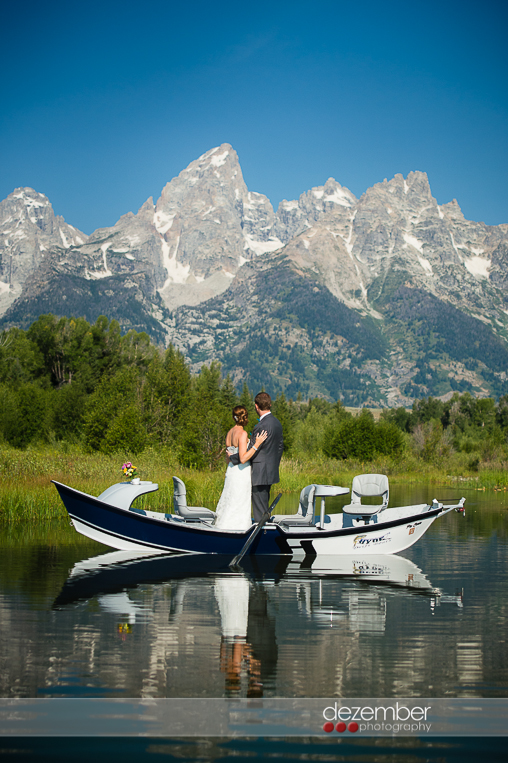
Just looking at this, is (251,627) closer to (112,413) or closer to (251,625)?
(251,625)

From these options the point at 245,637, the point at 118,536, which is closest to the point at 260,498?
the point at 118,536

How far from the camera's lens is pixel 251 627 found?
8.02 meters

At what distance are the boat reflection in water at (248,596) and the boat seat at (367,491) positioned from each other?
956mm

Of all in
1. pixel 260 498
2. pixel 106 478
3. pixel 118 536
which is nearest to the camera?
pixel 260 498

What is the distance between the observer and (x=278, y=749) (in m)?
4.81

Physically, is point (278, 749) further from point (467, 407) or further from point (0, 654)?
point (467, 407)

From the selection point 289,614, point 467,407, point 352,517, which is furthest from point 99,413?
point 467,407

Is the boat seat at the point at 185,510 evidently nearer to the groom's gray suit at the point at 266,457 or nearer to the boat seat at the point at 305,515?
the boat seat at the point at 305,515

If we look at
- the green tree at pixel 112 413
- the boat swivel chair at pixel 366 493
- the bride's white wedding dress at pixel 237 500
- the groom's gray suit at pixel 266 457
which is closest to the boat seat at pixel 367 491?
the boat swivel chair at pixel 366 493

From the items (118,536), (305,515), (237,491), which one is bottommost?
(118,536)

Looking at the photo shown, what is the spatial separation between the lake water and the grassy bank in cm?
543

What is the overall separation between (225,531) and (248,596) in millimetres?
2679

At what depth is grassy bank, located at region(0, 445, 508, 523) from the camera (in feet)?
62.5

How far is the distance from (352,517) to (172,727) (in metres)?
9.71
